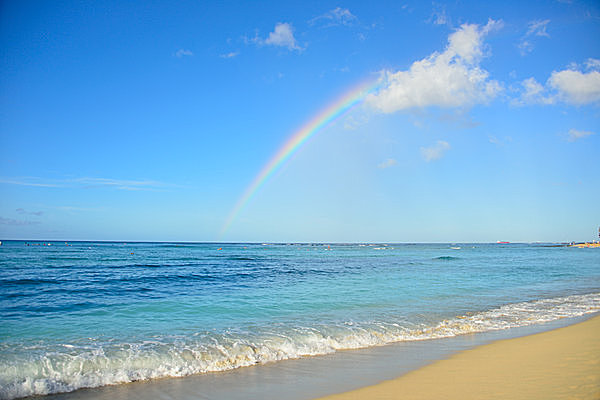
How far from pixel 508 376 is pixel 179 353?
21.0 feet

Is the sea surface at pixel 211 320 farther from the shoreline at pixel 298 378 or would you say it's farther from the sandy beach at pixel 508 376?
the sandy beach at pixel 508 376

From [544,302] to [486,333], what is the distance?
7546 millimetres

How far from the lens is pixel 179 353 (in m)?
7.69

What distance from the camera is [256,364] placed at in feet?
24.5

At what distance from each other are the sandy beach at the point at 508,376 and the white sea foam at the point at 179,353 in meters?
2.21

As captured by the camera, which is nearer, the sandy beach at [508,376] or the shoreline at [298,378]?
the sandy beach at [508,376]

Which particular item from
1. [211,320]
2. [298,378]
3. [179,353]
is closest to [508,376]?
[298,378]

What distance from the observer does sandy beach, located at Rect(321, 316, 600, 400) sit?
207 inches

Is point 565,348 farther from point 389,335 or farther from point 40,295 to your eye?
point 40,295

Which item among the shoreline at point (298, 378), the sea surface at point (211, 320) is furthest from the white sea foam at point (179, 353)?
the shoreline at point (298, 378)

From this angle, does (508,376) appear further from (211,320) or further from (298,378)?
(211,320)

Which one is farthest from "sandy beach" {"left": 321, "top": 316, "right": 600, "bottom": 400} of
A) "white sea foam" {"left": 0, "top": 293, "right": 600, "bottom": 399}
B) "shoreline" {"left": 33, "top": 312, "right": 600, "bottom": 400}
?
"white sea foam" {"left": 0, "top": 293, "right": 600, "bottom": 399}

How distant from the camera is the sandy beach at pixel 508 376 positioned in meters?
5.27

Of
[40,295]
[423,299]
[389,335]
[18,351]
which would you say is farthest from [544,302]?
[40,295]
